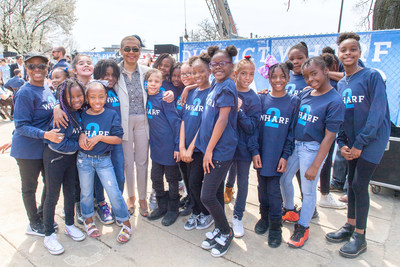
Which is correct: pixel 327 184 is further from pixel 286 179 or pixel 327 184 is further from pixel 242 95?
pixel 242 95

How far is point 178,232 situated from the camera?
296 centimetres

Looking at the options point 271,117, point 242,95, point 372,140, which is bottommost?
point 372,140

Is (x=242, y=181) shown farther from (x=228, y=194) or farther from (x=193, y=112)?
(x=228, y=194)

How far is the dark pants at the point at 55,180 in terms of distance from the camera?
2.54 m

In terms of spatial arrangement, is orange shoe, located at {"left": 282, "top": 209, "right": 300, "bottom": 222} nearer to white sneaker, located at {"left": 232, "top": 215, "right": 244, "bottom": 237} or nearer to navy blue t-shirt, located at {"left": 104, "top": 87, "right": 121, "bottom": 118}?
white sneaker, located at {"left": 232, "top": 215, "right": 244, "bottom": 237}

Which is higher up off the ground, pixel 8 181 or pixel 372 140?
pixel 372 140

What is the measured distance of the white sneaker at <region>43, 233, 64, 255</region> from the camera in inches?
101

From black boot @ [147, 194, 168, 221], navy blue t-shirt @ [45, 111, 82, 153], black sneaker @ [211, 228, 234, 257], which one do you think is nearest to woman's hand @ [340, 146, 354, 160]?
black sneaker @ [211, 228, 234, 257]

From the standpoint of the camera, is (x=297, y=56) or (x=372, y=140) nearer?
(x=372, y=140)

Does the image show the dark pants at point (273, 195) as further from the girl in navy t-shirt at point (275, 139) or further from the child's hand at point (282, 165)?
the child's hand at point (282, 165)

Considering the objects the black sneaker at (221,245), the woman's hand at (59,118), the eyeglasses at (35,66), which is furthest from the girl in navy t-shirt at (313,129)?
the eyeglasses at (35,66)

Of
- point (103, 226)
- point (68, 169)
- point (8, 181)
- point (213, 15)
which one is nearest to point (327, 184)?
point (103, 226)

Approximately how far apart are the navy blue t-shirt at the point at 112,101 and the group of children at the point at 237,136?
0.04ft

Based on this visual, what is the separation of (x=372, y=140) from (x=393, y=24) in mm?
6162
